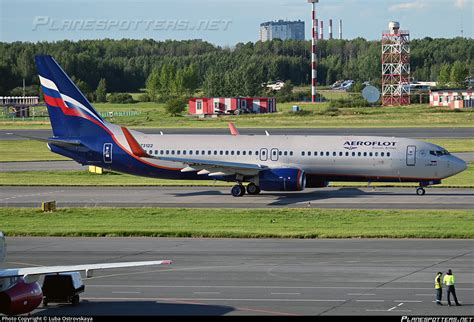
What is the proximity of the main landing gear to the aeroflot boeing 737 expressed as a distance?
66 millimetres

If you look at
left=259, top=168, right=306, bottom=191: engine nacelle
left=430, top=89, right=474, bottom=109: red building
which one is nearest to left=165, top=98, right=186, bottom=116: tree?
left=430, top=89, right=474, bottom=109: red building

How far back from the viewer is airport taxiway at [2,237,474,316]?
1184 inches

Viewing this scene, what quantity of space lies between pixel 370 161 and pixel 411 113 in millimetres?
92518

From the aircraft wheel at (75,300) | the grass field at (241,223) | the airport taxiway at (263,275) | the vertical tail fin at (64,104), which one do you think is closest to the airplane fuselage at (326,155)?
the vertical tail fin at (64,104)

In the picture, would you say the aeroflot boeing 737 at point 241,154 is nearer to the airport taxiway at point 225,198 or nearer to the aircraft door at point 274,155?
the aircraft door at point 274,155

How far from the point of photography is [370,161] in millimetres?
A: 60250

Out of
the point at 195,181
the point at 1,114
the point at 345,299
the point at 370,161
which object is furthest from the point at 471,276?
the point at 1,114

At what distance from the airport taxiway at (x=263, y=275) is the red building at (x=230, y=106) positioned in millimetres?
125389

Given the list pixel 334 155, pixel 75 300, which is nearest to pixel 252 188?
pixel 334 155

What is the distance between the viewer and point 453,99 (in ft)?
579

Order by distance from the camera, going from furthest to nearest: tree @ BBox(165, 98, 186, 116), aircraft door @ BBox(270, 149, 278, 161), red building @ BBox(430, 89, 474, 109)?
red building @ BBox(430, 89, 474, 109) → tree @ BBox(165, 98, 186, 116) → aircraft door @ BBox(270, 149, 278, 161)

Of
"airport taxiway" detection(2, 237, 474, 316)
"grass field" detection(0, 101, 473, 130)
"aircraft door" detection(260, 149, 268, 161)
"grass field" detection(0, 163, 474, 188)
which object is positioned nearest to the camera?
"airport taxiway" detection(2, 237, 474, 316)

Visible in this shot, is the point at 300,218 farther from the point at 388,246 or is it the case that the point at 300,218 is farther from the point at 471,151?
the point at 471,151

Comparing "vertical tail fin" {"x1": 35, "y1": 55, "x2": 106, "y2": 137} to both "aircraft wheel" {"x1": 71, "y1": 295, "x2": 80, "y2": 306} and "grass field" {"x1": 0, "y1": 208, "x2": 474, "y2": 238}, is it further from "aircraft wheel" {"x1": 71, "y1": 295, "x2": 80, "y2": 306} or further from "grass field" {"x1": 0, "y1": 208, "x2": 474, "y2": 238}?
"aircraft wheel" {"x1": 71, "y1": 295, "x2": 80, "y2": 306}
